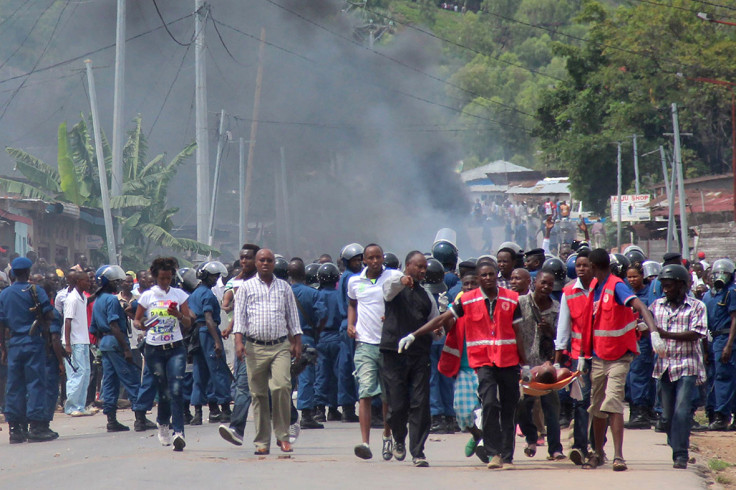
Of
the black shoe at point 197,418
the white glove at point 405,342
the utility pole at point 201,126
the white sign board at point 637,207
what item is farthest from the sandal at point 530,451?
the white sign board at point 637,207

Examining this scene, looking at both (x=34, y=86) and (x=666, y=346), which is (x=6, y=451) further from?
(x=34, y=86)

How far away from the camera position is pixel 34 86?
190 ft

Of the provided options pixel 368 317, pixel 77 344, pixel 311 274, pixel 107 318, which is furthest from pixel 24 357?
pixel 368 317

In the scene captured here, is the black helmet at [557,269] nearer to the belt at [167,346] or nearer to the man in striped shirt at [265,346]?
the man in striped shirt at [265,346]

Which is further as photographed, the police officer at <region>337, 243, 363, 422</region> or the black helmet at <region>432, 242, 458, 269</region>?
the police officer at <region>337, 243, 363, 422</region>

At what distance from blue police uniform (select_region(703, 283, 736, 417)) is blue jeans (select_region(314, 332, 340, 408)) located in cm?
376

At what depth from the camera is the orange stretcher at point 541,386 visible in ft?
25.6

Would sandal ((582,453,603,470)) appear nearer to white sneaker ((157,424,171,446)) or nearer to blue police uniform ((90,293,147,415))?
white sneaker ((157,424,171,446))

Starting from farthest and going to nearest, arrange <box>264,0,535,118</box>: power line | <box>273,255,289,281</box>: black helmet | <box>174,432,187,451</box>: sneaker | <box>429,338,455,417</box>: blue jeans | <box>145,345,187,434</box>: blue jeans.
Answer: <box>264,0,535,118</box>: power line
<box>273,255,289,281</box>: black helmet
<box>429,338,455,417</box>: blue jeans
<box>145,345,187,434</box>: blue jeans
<box>174,432,187,451</box>: sneaker

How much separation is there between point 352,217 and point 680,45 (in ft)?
63.6

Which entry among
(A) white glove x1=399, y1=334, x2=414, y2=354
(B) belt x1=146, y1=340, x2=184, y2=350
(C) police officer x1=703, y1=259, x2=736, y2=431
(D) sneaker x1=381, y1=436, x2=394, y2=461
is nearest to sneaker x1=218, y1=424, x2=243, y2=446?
(B) belt x1=146, y1=340, x2=184, y2=350

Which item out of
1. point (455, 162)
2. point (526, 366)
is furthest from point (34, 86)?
point (526, 366)

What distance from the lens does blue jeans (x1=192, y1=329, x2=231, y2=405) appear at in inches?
452

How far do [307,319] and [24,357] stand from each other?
106 inches
